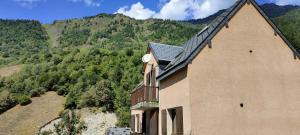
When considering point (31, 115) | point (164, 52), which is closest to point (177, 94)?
point (164, 52)

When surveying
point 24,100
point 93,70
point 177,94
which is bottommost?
point 177,94

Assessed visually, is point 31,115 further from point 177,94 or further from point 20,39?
point 20,39

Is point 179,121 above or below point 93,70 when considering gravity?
below

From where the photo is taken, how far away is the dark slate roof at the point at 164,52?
21.5 m

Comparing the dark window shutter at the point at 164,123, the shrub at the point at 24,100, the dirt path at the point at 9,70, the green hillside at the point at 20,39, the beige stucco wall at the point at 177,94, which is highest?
the green hillside at the point at 20,39

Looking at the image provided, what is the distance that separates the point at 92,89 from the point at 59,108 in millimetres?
6370

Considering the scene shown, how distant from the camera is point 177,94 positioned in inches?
671

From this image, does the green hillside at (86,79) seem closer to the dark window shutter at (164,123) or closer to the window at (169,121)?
the dark window shutter at (164,123)

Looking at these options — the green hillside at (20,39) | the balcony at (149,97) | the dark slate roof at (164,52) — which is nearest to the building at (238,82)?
the balcony at (149,97)

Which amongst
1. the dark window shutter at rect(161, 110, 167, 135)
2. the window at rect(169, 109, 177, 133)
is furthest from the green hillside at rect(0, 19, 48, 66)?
the window at rect(169, 109, 177, 133)

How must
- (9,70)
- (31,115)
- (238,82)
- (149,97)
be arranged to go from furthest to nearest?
(9,70) < (31,115) < (149,97) < (238,82)

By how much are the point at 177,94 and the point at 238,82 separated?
3.49 m

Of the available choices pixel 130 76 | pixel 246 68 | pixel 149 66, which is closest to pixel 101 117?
pixel 130 76

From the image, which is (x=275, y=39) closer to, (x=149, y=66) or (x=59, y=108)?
(x=149, y=66)
